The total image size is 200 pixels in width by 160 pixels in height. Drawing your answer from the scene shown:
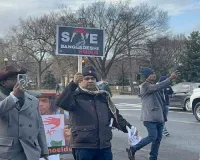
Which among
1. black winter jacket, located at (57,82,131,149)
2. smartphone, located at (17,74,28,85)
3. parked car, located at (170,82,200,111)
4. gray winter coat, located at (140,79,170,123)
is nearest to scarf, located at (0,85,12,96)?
smartphone, located at (17,74,28,85)

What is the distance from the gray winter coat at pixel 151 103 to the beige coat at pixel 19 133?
10.6 ft

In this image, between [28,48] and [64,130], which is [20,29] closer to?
[28,48]

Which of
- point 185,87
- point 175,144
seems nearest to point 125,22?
point 185,87

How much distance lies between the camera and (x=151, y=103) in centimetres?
668

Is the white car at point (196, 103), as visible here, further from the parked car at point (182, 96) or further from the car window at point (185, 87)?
the car window at point (185, 87)

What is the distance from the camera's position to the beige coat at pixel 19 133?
11.6 ft

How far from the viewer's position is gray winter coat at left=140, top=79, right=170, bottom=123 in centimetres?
657

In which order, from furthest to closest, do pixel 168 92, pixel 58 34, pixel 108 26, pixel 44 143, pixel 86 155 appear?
1. pixel 108 26
2. pixel 168 92
3. pixel 58 34
4. pixel 86 155
5. pixel 44 143

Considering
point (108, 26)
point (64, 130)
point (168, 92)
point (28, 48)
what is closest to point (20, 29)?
point (28, 48)

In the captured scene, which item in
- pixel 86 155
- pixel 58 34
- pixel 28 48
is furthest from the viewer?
pixel 28 48

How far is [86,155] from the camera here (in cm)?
423

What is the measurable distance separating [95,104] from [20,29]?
51588 millimetres

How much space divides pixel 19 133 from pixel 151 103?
3.54m

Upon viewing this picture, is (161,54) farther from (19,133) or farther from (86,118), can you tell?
(19,133)
